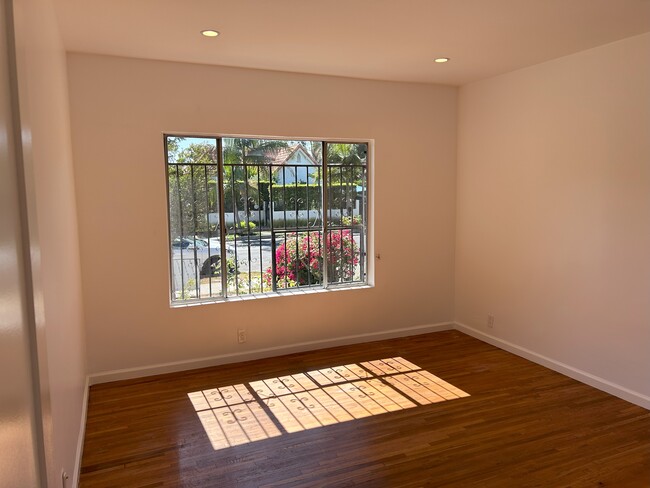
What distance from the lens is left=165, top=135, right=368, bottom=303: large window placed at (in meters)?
3.92

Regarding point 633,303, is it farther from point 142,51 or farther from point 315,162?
point 142,51

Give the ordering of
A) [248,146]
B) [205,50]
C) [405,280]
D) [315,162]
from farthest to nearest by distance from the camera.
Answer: [405,280] → [315,162] → [248,146] → [205,50]

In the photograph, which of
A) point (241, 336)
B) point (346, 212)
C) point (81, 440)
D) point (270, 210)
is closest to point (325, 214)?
point (346, 212)

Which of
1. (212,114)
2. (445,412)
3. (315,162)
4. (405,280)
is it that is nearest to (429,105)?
(315,162)

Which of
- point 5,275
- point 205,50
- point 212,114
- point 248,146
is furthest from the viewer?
point 248,146

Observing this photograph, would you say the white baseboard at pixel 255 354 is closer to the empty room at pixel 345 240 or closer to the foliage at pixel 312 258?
the empty room at pixel 345 240

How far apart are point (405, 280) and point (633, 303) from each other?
6.48 ft

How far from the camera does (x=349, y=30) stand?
2.97 meters

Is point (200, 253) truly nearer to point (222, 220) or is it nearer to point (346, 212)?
point (222, 220)

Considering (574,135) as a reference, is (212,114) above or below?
above

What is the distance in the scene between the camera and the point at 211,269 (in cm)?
405

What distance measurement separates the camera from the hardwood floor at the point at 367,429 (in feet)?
8.14

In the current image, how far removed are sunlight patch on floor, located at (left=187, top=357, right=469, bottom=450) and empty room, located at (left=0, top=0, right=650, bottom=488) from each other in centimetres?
2

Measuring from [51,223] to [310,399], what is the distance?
2094 mm
